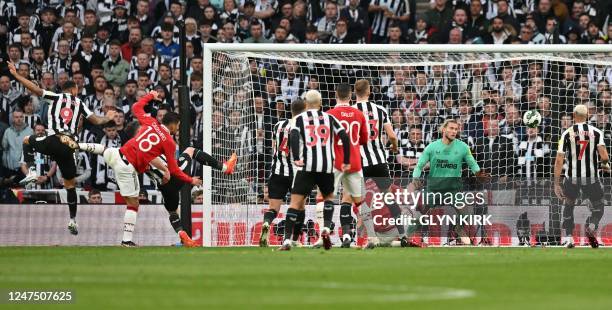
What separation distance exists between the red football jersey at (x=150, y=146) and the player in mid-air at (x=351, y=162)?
7.23 feet

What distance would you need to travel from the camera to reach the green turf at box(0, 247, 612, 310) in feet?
27.1

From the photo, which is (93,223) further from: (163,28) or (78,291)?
(78,291)

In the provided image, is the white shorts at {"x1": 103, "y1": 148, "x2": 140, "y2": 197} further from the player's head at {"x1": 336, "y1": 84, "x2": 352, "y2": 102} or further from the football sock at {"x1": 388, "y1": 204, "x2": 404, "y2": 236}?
the football sock at {"x1": 388, "y1": 204, "x2": 404, "y2": 236}

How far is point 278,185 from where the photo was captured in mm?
17594

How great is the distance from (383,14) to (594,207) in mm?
7945

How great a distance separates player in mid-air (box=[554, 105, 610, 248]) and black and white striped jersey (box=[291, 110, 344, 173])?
3832 mm

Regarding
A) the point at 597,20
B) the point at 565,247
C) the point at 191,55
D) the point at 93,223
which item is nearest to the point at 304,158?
the point at 565,247

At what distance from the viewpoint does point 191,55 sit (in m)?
23.0

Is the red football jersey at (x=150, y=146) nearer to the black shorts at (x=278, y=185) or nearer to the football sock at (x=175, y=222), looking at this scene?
the football sock at (x=175, y=222)

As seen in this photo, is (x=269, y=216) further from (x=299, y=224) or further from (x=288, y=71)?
(x=288, y=71)

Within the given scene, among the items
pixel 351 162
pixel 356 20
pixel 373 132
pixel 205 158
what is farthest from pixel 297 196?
pixel 356 20

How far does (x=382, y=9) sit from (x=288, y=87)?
14.0ft

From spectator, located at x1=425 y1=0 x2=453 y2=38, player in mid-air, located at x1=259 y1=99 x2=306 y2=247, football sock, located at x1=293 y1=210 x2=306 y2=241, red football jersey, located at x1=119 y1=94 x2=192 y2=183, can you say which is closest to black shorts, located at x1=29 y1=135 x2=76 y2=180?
red football jersey, located at x1=119 y1=94 x2=192 y2=183

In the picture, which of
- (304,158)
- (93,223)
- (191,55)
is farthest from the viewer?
(191,55)
